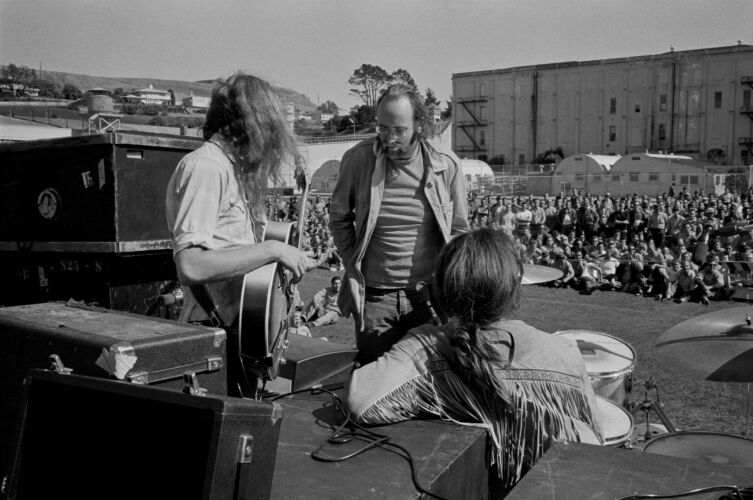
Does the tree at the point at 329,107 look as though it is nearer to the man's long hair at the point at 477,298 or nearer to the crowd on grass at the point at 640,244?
the crowd on grass at the point at 640,244

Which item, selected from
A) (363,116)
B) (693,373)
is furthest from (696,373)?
(363,116)

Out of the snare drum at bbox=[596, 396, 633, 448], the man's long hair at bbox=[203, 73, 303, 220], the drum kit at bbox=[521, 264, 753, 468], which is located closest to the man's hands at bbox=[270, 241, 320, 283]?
the man's long hair at bbox=[203, 73, 303, 220]

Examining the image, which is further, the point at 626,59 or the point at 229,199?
the point at 626,59

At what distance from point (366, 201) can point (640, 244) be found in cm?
1371

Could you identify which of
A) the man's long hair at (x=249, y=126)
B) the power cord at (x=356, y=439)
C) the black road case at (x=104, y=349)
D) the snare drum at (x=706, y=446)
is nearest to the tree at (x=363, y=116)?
the snare drum at (x=706, y=446)

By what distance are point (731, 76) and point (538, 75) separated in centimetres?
1603

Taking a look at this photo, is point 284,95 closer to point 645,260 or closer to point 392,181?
point 392,181

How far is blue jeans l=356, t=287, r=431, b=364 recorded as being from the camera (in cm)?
358

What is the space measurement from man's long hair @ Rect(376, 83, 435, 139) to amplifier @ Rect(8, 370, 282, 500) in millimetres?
2297

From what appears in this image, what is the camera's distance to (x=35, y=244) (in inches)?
148

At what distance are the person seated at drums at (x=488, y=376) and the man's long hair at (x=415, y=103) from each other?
1.56m

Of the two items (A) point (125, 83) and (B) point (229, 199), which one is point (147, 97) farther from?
(B) point (229, 199)

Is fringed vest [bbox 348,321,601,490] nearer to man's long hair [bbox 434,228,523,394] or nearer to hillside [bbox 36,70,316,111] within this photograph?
man's long hair [bbox 434,228,523,394]

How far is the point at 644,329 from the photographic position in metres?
10.2
